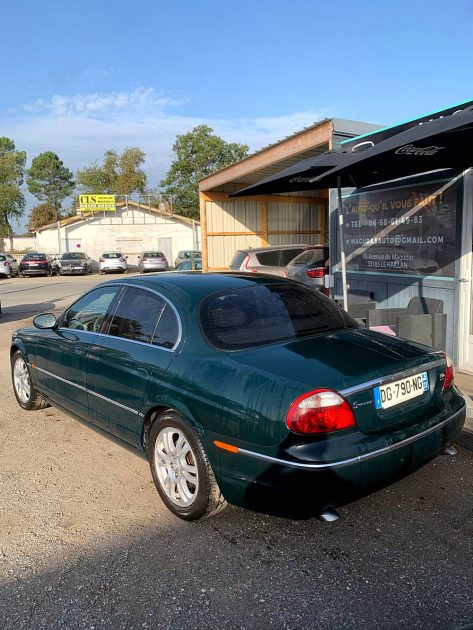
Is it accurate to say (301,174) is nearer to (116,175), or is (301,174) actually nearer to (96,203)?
(96,203)

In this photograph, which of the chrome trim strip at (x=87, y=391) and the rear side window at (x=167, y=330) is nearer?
the rear side window at (x=167, y=330)

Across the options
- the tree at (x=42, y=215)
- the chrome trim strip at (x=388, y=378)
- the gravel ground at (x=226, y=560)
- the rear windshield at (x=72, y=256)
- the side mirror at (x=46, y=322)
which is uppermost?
the tree at (x=42, y=215)

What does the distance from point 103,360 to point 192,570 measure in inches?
64.8

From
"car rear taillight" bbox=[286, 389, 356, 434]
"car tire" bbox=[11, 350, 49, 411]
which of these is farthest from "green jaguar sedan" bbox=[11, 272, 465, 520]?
"car tire" bbox=[11, 350, 49, 411]

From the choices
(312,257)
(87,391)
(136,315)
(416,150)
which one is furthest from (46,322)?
(312,257)

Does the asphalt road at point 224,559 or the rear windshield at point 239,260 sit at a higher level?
the rear windshield at point 239,260

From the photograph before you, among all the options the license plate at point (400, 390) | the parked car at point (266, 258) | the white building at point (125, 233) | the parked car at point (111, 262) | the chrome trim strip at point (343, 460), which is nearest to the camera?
the chrome trim strip at point (343, 460)

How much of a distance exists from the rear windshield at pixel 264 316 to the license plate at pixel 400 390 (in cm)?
67

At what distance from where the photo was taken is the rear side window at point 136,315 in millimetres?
3443

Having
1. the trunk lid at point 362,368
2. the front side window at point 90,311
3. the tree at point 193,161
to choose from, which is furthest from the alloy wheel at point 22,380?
the tree at point 193,161

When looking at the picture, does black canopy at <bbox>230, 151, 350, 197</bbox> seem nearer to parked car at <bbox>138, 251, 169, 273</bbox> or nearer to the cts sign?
parked car at <bbox>138, 251, 169, 273</bbox>

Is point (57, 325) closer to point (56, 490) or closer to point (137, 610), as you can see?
point (56, 490)

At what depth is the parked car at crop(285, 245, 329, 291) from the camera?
9344 millimetres

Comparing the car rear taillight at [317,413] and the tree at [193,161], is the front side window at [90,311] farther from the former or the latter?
the tree at [193,161]
